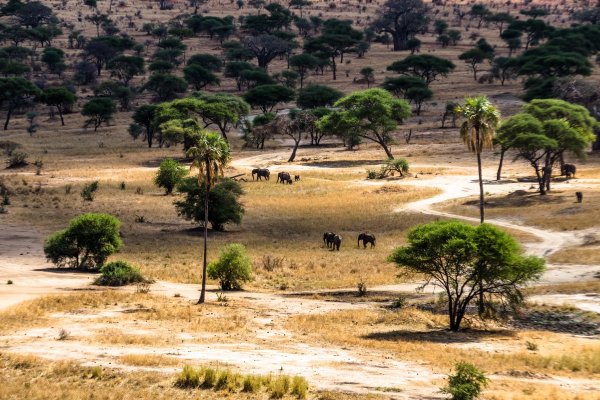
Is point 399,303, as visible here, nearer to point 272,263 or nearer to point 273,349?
point 273,349

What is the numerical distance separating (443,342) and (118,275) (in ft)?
68.2

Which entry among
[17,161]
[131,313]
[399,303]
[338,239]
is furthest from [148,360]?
[17,161]

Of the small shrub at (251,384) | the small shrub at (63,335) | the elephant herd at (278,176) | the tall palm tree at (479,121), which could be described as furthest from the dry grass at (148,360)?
the elephant herd at (278,176)

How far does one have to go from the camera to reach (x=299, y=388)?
2584 cm

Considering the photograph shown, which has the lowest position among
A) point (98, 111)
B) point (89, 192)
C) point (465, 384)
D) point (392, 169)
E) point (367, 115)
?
point (465, 384)

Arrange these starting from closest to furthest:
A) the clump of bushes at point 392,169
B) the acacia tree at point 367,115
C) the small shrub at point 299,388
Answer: the small shrub at point 299,388 → the clump of bushes at point 392,169 → the acacia tree at point 367,115

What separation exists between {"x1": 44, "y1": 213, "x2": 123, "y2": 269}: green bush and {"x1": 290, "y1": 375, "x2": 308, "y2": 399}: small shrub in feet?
94.9

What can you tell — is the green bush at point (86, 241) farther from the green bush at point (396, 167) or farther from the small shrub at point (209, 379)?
the green bush at point (396, 167)

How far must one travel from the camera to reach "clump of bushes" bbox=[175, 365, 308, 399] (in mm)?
25953

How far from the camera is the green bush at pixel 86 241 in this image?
51.7 m

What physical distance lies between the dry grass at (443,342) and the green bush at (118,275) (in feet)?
41.3

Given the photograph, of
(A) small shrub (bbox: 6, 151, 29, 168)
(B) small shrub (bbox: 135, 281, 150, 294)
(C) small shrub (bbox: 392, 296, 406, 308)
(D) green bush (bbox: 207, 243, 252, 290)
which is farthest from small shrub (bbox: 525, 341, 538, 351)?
(A) small shrub (bbox: 6, 151, 29, 168)

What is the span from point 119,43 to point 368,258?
13725cm

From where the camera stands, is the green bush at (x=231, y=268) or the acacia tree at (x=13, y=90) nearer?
the green bush at (x=231, y=268)
